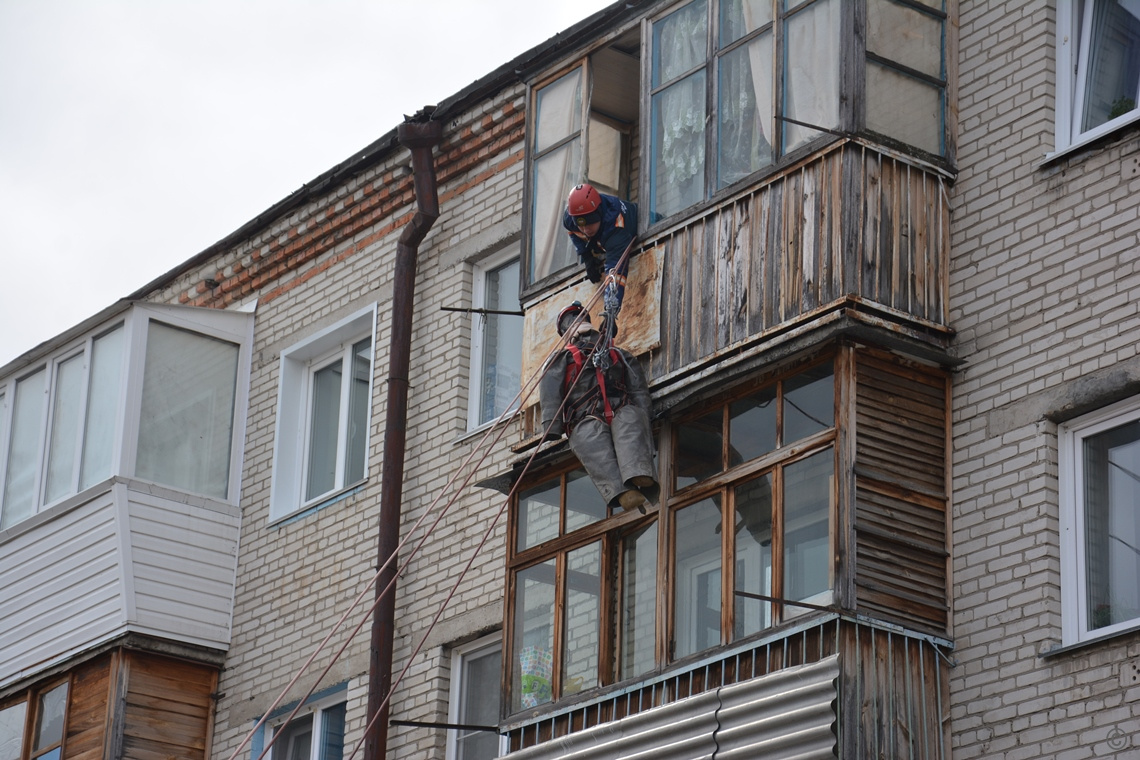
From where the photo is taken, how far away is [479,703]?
601 inches

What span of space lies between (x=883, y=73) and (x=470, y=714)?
5.83m

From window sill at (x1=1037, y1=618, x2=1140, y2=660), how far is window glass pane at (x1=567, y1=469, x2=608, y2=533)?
3228 mm

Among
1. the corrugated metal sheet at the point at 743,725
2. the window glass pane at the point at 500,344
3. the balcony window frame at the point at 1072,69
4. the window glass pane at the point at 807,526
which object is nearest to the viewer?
the corrugated metal sheet at the point at 743,725

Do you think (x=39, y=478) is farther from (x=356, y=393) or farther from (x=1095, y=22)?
(x=1095, y=22)

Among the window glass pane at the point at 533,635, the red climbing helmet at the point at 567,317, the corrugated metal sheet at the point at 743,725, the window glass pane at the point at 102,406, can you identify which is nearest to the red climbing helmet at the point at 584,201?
the red climbing helmet at the point at 567,317

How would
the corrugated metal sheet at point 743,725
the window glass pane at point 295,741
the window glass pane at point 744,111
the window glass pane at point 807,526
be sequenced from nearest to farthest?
the corrugated metal sheet at point 743,725 < the window glass pane at point 807,526 < the window glass pane at point 744,111 < the window glass pane at point 295,741

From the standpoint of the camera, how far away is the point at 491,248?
54.3ft

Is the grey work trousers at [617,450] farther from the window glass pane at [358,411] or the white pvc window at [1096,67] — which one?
the window glass pane at [358,411]

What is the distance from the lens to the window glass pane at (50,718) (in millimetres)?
17219

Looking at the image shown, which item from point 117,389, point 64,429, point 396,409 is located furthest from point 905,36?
point 64,429

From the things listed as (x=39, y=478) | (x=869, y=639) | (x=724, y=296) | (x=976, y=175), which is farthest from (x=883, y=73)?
(x=39, y=478)

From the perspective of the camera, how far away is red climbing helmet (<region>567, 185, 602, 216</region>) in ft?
43.3

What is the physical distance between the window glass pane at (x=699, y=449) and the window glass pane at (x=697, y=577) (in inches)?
8.5

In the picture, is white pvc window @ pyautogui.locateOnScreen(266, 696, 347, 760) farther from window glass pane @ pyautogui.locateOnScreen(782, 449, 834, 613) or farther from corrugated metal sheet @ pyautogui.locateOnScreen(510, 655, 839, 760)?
window glass pane @ pyautogui.locateOnScreen(782, 449, 834, 613)
